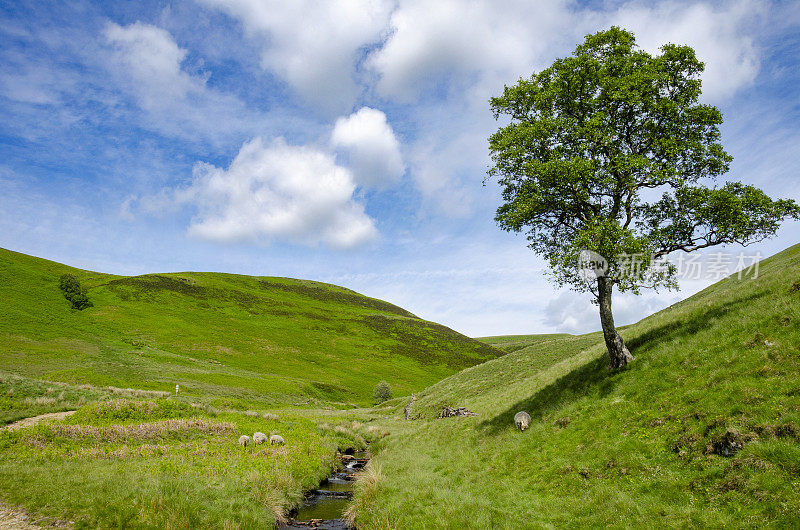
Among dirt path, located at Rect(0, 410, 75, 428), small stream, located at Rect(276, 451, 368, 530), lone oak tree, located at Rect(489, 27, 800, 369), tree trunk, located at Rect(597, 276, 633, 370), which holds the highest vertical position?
lone oak tree, located at Rect(489, 27, 800, 369)

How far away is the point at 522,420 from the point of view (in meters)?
20.2

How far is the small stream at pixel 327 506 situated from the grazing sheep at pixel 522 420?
33.0 feet

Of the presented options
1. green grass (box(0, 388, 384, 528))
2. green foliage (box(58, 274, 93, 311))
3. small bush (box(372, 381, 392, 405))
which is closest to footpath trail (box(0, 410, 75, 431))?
green grass (box(0, 388, 384, 528))

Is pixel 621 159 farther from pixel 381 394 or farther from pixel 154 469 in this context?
pixel 381 394

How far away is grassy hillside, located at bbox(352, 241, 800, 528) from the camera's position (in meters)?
9.55

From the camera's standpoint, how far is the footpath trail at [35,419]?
22.8 meters

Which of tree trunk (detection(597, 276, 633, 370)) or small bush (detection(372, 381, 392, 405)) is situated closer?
tree trunk (detection(597, 276, 633, 370))

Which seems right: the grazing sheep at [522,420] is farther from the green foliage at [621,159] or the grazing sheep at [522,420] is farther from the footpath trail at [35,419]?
the footpath trail at [35,419]

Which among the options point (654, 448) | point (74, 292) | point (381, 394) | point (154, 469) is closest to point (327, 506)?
point (154, 469)

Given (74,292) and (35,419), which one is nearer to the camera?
(35,419)

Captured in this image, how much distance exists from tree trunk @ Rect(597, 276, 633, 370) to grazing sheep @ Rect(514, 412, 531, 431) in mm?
5309

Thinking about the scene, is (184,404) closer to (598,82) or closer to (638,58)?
(598,82)

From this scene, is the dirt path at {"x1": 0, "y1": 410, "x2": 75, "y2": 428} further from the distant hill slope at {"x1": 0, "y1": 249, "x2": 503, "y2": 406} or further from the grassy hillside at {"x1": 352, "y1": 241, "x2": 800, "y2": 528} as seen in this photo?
the distant hill slope at {"x1": 0, "y1": 249, "x2": 503, "y2": 406}

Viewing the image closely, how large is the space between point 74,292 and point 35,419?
12257 cm
